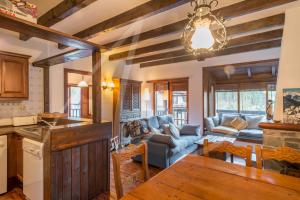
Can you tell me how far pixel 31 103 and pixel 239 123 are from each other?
556 cm

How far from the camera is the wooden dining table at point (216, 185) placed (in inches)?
44.0

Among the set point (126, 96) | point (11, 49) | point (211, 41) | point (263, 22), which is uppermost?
point (263, 22)

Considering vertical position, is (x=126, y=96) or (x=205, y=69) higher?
(x=205, y=69)

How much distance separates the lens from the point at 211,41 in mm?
1521

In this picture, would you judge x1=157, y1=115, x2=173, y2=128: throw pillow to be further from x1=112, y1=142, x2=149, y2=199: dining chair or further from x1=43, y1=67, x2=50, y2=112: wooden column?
x1=112, y1=142, x2=149, y2=199: dining chair

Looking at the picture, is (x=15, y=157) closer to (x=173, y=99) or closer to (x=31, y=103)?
(x=31, y=103)

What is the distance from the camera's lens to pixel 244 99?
6.02 meters

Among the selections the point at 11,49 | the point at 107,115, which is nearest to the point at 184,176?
the point at 11,49

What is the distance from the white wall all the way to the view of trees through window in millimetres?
3297

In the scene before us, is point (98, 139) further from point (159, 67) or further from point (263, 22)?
point (159, 67)

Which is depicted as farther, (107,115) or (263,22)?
(107,115)

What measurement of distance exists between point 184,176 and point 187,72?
16.7 ft

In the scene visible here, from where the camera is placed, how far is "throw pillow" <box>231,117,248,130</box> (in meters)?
5.42

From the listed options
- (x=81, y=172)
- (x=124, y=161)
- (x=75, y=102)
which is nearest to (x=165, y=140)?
(x=81, y=172)
